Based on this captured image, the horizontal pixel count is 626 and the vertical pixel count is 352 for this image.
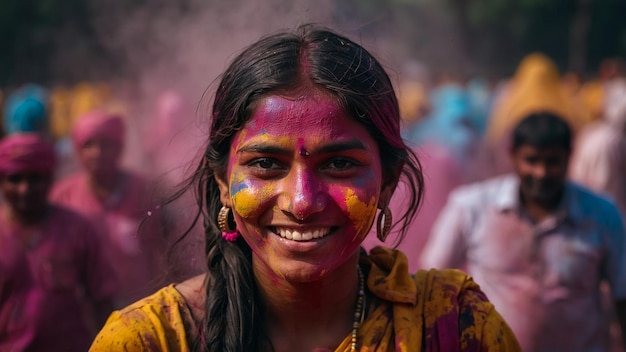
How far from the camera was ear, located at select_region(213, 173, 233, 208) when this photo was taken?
2494mm

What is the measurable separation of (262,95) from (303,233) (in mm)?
375

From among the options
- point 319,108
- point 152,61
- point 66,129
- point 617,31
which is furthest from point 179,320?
point 617,31

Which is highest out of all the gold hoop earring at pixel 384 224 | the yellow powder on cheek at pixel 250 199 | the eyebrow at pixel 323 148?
the eyebrow at pixel 323 148

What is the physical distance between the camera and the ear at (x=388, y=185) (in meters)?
2.49

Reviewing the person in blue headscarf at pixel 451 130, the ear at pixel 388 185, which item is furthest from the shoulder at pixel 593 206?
the person in blue headscarf at pixel 451 130

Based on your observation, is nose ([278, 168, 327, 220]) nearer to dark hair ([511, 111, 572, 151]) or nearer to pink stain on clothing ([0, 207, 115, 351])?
pink stain on clothing ([0, 207, 115, 351])

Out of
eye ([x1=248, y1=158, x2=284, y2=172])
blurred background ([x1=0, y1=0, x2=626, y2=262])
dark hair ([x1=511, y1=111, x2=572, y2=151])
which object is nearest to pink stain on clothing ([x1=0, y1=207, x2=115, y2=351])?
blurred background ([x1=0, y1=0, x2=626, y2=262])

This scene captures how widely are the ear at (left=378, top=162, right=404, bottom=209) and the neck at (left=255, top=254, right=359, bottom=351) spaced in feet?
0.55

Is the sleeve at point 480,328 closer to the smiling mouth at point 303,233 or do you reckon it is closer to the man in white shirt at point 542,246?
the smiling mouth at point 303,233

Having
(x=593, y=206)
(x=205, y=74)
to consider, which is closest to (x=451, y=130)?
(x=205, y=74)

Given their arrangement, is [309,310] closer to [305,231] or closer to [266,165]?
[305,231]

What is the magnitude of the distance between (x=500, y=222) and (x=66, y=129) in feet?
40.9

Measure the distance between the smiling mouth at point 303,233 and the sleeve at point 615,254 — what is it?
2.66m

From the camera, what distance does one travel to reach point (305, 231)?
2.29 m
